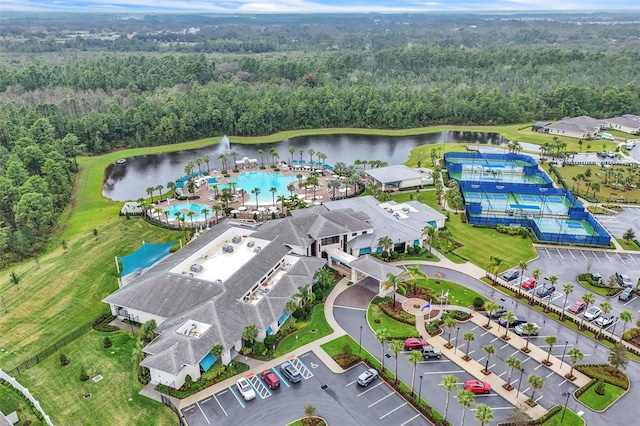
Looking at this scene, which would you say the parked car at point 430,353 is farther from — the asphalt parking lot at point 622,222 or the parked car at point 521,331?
the asphalt parking lot at point 622,222

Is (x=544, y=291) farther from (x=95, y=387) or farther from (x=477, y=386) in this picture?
(x=95, y=387)

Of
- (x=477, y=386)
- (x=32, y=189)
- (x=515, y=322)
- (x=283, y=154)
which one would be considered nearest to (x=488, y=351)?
(x=477, y=386)

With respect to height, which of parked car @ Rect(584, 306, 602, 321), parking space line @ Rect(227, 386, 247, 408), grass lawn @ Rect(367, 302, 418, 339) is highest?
parked car @ Rect(584, 306, 602, 321)

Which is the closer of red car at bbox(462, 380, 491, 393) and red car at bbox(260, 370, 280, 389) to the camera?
red car at bbox(462, 380, 491, 393)

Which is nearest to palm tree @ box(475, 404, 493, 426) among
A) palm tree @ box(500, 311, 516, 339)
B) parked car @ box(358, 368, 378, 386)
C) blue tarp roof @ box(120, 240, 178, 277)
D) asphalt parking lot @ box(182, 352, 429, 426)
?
asphalt parking lot @ box(182, 352, 429, 426)

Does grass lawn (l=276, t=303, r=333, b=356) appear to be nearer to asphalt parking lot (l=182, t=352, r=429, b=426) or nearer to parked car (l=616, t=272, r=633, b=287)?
asphalt parking lot (l=182, t=352, r=429, b=426)
